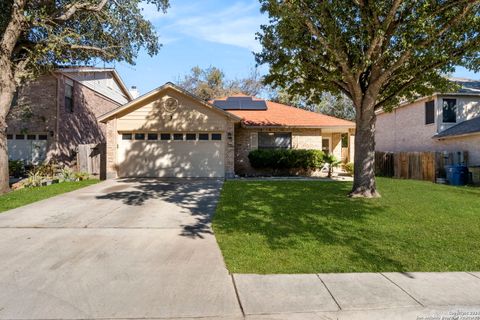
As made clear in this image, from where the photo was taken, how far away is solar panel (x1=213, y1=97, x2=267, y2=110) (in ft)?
68.0

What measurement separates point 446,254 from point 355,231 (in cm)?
168

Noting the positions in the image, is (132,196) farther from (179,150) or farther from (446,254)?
(446,254)

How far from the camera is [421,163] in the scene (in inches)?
690

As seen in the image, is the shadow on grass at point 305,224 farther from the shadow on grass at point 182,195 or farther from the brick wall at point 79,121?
the brick wall at point 79,121

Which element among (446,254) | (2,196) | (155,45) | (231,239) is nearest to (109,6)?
(155,45)

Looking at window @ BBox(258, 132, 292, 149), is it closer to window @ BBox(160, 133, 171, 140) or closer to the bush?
the bush

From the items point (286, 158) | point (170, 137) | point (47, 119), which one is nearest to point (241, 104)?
point (286, 158)

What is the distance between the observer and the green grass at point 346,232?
5.02 m

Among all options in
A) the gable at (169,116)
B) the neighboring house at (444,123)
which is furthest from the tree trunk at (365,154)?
the neighboring house at (444,123)

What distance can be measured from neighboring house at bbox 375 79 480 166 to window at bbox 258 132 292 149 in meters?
8.36

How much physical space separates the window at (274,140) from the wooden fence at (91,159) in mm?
8452

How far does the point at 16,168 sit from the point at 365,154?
1659cm

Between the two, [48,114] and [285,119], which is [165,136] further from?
[285,119]

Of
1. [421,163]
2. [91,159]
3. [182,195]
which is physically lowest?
[182,195]
